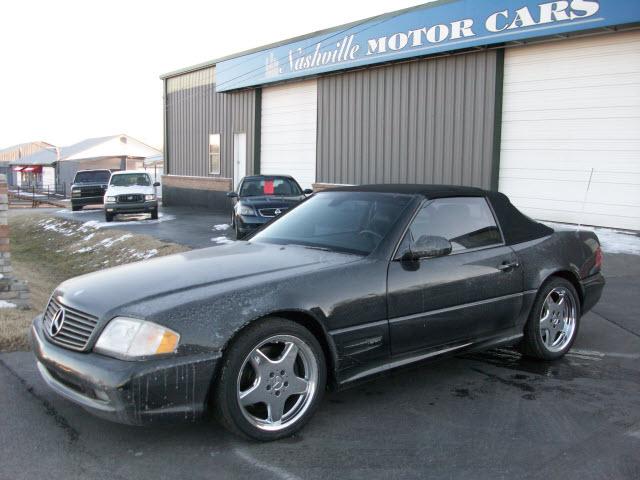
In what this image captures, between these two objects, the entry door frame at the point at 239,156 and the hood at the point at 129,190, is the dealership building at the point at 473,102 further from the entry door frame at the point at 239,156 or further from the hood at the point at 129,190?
the hood at the point at 129,190

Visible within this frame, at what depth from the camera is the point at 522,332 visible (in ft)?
16.4

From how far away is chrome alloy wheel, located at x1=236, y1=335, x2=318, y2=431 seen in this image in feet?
11.8

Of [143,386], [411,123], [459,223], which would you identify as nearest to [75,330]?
[143,386]

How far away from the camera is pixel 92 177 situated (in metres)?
26.8

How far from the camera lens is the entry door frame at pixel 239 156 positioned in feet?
77.3

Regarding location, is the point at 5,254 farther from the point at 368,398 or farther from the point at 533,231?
the point at 533,231

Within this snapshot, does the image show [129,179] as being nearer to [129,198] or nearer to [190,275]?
[129,198]

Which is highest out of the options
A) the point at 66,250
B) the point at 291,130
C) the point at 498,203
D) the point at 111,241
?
the point at 291,130

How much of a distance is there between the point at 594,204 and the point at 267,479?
10963 millimetres

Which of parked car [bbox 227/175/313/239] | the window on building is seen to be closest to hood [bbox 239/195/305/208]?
parked car [bbox 227/175/313/239]

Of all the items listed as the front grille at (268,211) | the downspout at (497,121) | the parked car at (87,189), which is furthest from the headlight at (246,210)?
the parked car at (87,189)

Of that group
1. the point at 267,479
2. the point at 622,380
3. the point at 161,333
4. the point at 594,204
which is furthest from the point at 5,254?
the point at 594,204

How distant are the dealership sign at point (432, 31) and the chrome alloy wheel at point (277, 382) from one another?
10.3 meters

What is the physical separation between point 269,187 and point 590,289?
9.14m
